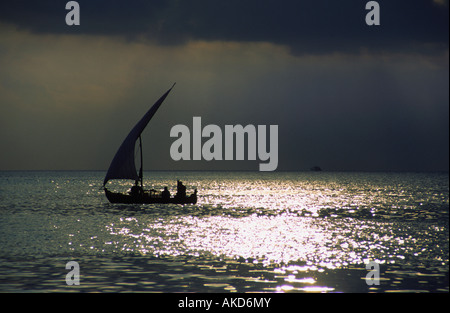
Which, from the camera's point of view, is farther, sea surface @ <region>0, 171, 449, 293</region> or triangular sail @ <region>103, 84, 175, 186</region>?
triangular sail @ <region>103, 84, 175, 186</region>

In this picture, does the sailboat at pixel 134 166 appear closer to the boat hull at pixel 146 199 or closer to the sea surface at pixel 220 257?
the boat hull at pixel 146 199

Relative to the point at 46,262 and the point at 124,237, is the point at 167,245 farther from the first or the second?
the point at 46,262

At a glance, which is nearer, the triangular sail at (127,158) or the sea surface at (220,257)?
the sea surface at (220,257)

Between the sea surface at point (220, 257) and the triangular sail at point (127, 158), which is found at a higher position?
the triangular sail at point (127, 158)

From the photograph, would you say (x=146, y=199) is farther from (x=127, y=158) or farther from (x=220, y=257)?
(x=220, y=257)

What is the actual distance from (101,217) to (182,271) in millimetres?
35134

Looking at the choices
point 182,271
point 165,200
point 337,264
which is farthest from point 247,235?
point 165,200

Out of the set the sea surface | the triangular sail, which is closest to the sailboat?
the triangular sail

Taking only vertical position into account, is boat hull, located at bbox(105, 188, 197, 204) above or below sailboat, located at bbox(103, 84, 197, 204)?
below

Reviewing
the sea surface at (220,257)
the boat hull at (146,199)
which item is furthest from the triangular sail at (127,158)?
the sea surface at (220,257)

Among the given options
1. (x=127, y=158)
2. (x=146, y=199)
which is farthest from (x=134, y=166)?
(x=146, y=199)

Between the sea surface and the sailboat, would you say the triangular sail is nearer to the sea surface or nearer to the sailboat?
the sailboat

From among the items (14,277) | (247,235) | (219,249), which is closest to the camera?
(14,277)
